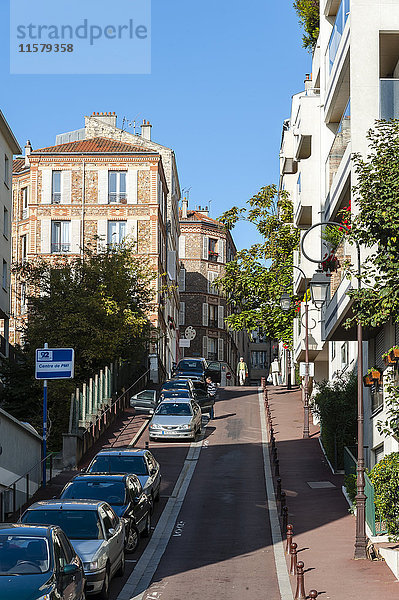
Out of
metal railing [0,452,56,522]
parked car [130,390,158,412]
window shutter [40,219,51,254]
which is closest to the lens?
metal railing [0,452,56,522]

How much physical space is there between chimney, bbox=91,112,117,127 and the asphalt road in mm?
39475

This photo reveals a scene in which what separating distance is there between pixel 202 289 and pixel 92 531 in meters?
76.7

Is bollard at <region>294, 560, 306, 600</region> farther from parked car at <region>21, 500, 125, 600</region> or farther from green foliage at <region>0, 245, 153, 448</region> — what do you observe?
green foliage at <region>0, 245, 153, 448</region>

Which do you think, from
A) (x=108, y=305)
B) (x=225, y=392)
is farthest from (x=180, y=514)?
(x=225, y=392)

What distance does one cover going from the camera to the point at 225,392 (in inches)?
2303

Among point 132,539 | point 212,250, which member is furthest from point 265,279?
point 212,250

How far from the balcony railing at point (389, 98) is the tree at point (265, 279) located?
87.4ft

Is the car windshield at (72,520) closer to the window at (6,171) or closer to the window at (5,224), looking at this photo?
the window at (5,224)

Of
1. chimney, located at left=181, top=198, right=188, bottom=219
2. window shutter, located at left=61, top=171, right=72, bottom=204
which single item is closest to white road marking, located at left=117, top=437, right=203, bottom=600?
window shutter, located at left=61, top=171, right=72, bottom=204

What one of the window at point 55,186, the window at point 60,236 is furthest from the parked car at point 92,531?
the window at point 55,186

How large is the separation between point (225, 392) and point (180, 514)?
33.3 metres

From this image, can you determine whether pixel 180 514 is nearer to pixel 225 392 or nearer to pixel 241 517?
pixel 241 517

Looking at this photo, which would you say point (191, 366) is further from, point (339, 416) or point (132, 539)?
point (132, 539)

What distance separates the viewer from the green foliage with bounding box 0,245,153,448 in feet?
130
